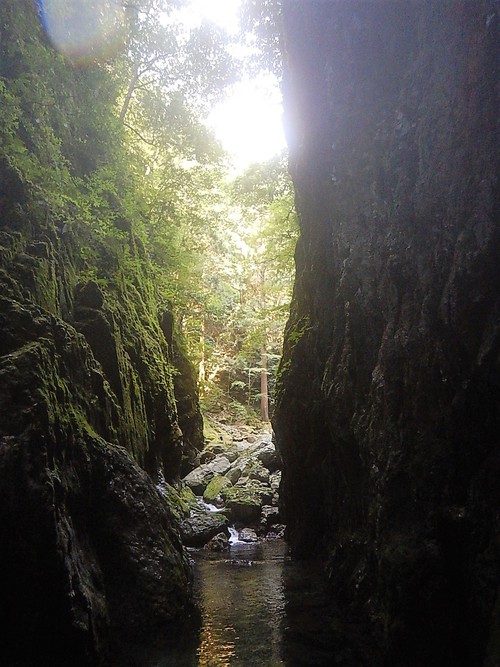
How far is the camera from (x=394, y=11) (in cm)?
700

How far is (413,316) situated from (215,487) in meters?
12.6

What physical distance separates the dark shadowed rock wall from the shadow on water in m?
0.53

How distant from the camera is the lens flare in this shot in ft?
39.1

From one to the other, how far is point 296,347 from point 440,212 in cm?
670

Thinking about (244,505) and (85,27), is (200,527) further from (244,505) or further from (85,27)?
(85,27)

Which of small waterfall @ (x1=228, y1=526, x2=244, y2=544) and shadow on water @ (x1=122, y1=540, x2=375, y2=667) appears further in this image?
small waterfall @ (x1=228, y1=526, x2=244, y2=544)

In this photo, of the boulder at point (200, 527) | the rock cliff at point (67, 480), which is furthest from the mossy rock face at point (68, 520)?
the boulder at point (200, 527)

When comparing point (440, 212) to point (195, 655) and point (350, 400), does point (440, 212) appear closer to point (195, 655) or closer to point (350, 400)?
point (350, 400)

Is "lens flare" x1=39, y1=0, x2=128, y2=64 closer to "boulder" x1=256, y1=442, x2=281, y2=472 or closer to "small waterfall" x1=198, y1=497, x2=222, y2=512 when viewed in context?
"small waterfall" x1=198, y1=497, x2=222, y2=512

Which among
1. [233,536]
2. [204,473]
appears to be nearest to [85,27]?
[233,536]

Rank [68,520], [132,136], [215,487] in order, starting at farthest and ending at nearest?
[132,136]
[215,487]
[68,520]

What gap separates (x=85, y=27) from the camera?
43.6 ft

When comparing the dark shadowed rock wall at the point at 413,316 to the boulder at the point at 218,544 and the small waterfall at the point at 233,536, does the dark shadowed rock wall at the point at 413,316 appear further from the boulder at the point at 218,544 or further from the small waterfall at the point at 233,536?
the small waterfall at the point at 233,536

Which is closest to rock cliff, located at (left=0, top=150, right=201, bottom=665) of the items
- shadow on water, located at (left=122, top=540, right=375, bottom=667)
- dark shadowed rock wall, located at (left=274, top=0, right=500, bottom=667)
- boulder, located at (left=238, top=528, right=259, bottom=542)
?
shadow on water, located at (left=122, top=540, right=375, bottom=667)
